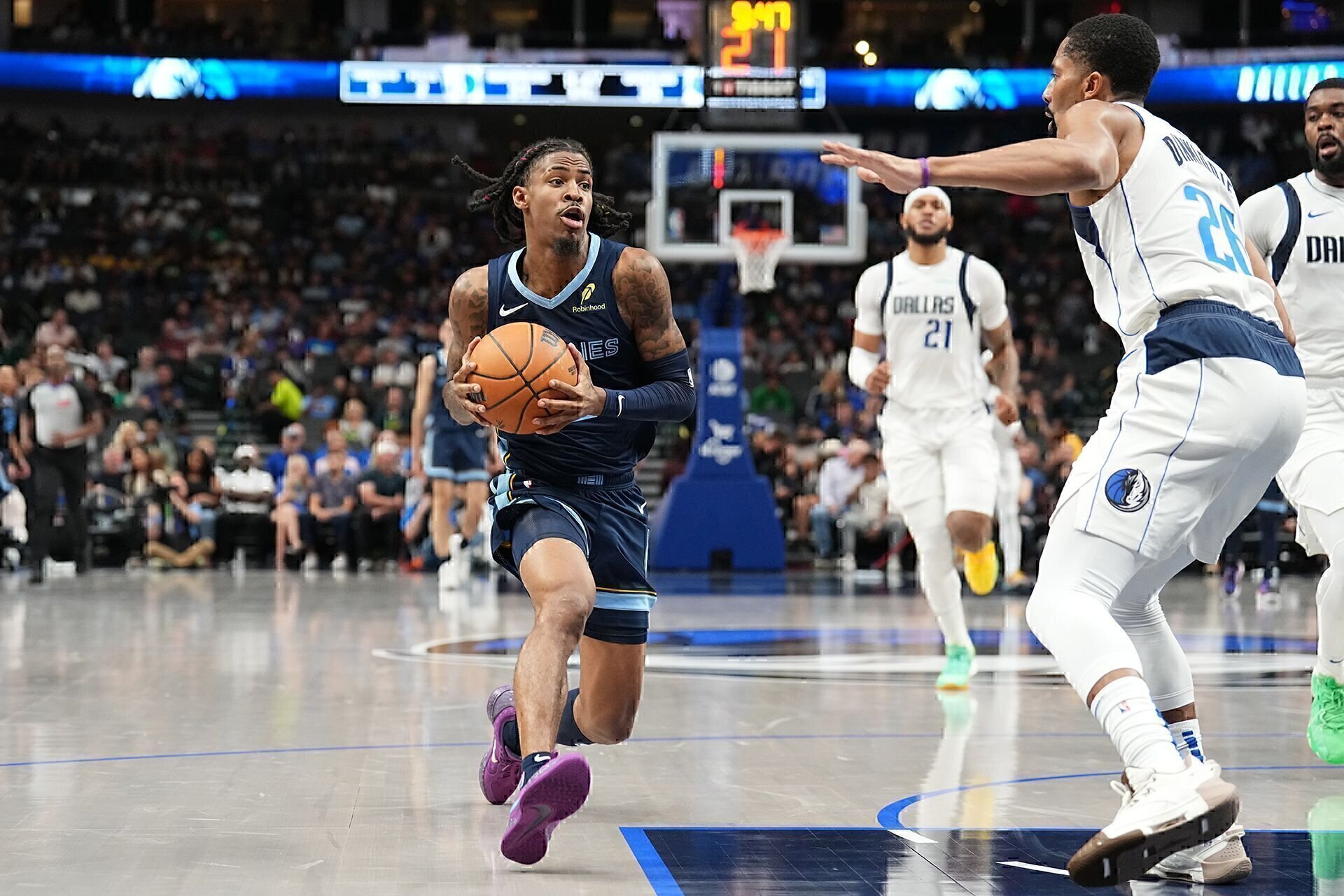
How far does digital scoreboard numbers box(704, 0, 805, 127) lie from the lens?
18219 millimetres

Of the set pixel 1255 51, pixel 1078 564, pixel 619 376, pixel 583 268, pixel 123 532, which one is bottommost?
pixel 123 532

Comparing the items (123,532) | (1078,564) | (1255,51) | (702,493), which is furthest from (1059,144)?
(1255,51)

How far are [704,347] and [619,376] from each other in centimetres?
1180

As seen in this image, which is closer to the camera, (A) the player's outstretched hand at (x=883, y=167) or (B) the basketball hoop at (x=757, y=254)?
(A) the player's outstretched hand at (x=883, y=167)

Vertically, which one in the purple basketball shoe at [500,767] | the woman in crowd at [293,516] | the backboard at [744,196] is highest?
the backboard at [744,196]

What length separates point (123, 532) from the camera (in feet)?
54.1

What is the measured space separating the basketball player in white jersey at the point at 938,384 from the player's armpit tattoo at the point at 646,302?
3.24 m

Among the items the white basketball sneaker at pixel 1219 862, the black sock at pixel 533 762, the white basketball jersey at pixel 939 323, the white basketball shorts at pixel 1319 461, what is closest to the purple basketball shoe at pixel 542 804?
the black sock at pixel 533 762

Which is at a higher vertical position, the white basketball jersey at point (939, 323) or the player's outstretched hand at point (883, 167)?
the player's outstretched hand at point (883, 167)

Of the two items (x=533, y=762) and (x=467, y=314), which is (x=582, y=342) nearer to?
(x=467, y=314)

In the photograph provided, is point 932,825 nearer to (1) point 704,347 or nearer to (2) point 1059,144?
(2) point 1059,144

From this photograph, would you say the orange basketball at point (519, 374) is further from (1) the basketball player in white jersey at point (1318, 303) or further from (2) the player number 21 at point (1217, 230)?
(1) the basketball player in white jersey at point (1318, 303)

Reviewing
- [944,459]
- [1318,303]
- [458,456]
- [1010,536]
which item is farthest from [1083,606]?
[1010,536]

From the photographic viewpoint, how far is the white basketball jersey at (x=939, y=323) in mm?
8297
